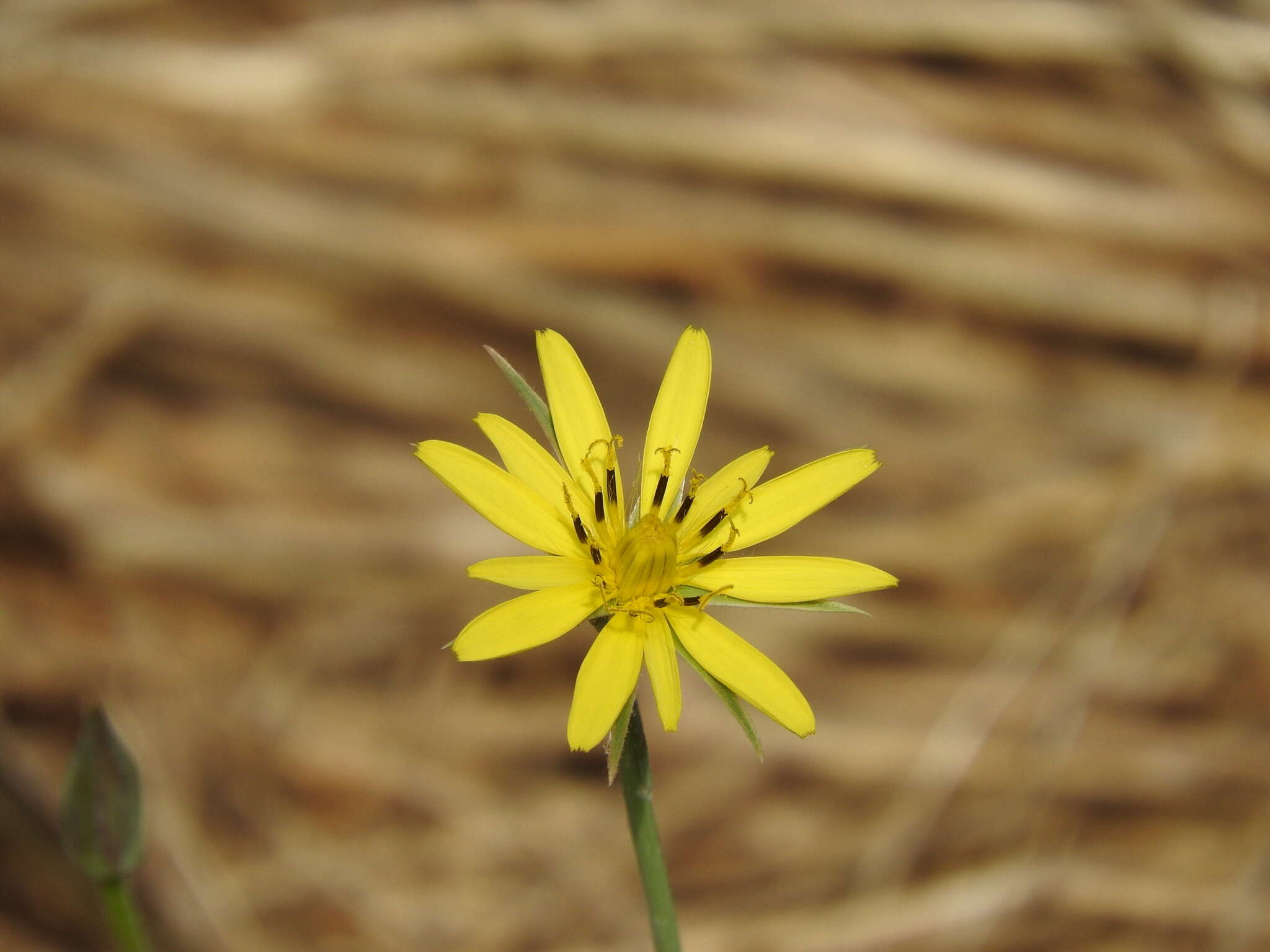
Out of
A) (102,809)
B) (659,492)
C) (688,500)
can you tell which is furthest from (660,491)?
(102,809)

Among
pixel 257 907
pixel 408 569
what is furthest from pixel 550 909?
pixel 408 569

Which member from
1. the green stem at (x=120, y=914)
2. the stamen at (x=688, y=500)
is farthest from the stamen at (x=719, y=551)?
the green stem at (x=120, y=914)

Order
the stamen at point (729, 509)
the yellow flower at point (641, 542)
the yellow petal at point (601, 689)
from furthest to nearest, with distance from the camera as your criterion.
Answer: the stamen at point (729, 509), the yellow flower at point (641, 542), the yellow petal at point (601, 689)

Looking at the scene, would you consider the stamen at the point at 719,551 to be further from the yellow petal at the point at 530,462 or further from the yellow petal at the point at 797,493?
the yellow petal at the point at 530,462

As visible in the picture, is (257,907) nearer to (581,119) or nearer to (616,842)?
(616,842)

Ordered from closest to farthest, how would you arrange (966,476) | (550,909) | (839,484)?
(839,484) → (550,909) → (966,476)

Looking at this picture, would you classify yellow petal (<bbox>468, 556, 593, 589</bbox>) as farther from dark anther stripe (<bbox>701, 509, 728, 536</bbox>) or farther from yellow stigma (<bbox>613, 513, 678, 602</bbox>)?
dark anther stripe (<bbox>701, 509, 728, 536</bbox>)

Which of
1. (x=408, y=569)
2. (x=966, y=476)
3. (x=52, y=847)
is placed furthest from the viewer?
(x=966, y=476)

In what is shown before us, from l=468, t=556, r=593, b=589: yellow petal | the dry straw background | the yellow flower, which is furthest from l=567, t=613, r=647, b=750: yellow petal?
the dry straw background

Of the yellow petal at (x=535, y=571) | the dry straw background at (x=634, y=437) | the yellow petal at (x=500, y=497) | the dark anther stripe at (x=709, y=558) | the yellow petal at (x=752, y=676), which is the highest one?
the dry straw background at (x=634, y=437)
